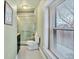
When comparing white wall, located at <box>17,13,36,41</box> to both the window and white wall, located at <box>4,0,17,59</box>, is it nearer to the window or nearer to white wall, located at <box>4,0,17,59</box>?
white wall, located at <box>4,0,17,59</box>

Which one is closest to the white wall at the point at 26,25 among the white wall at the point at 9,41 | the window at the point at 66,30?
the white wall at the point at 9,41

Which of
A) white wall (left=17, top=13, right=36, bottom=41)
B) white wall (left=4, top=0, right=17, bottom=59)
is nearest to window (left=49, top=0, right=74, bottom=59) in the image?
white wall (left=4, top=0, right=17, bottom=59)

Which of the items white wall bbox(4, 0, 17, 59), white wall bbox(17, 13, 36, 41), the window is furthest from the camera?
white wall bbox(17, 13, 36, 41)

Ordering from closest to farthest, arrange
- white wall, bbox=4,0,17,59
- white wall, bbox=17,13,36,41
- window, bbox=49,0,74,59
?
1. window, bbox=49,0,74,59
2. white wall, bbox=4,0,17,59
3. white wall, bbox=17,13,36,41

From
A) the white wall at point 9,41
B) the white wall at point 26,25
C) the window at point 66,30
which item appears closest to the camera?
the window at point 66,30

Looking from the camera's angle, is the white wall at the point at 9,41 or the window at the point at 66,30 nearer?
the window at the point at 66,30

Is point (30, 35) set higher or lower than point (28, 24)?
lower

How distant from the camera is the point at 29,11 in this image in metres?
9.21

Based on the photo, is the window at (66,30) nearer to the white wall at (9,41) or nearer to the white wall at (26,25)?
the white wall at (9,41)

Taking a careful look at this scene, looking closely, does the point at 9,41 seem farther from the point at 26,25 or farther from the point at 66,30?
the point at 26,25

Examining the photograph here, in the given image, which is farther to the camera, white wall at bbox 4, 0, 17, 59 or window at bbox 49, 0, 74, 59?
white wall at bbox 4, 0, 17, 59
